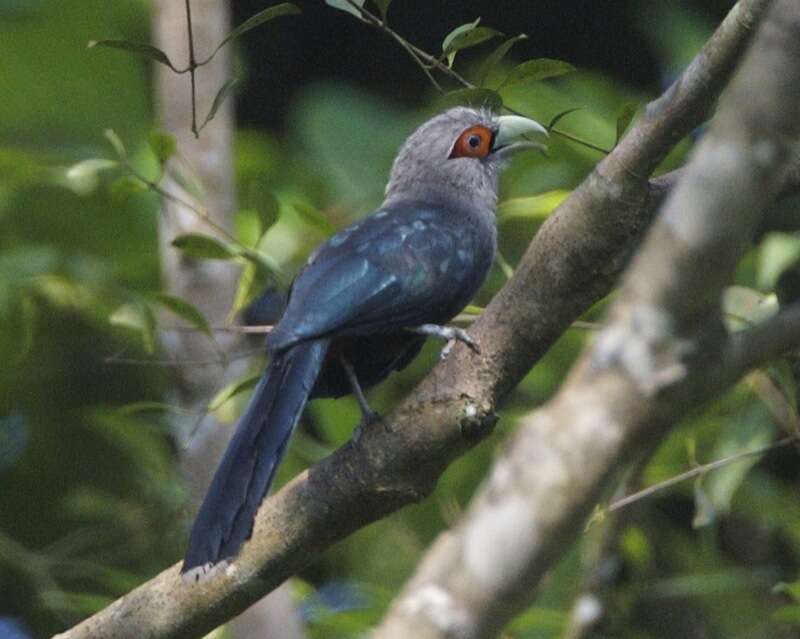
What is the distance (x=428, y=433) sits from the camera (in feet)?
9.62

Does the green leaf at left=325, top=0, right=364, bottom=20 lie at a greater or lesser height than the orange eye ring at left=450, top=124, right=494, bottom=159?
greater

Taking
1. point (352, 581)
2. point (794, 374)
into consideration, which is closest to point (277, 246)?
point (352, 581)

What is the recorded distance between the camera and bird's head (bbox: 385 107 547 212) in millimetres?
4473

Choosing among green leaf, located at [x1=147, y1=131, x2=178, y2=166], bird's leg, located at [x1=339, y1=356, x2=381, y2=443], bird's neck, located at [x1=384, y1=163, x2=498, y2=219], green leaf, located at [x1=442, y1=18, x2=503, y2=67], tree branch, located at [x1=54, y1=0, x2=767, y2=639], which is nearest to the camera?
tree branch, located at [x1=54, y1=0, x2=767, y2=639]

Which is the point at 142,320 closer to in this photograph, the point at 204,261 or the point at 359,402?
the point at 359,402

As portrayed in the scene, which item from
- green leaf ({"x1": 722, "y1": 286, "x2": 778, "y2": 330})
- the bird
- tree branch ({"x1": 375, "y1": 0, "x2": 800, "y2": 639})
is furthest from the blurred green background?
tree branch ({"x1": 375, "y1": 0, "x2": 800, "y2": 639})

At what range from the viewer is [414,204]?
4.14m

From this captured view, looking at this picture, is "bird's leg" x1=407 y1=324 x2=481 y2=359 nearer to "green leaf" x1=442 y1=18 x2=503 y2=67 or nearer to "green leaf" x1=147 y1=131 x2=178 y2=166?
"green leaf" x1=442 y1=18 x2=503 y2=67

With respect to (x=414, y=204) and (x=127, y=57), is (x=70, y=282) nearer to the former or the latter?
(x=414, y=204)

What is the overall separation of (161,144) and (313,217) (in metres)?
0.50

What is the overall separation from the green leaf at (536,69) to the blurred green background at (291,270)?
699mm

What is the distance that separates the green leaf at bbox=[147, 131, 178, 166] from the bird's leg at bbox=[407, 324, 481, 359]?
0.69 meters

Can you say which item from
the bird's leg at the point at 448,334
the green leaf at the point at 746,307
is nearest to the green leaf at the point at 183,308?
A: the bird's leg at the point at 448,334

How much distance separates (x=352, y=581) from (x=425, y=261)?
1.81 m
